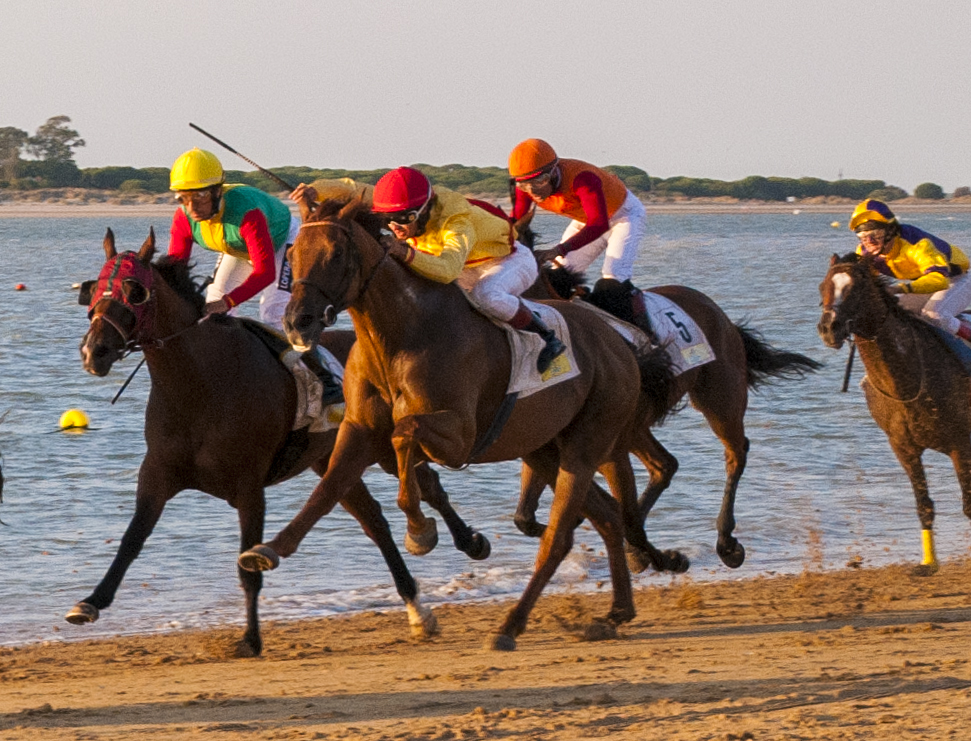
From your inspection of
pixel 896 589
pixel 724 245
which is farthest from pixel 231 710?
pixel 724 245

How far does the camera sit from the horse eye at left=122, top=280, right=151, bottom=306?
22.9 feet

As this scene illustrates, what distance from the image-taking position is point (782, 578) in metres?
9.52

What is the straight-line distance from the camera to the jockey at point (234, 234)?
7.56 metres

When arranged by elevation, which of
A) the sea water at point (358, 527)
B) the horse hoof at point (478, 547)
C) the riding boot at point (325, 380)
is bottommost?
the sea water at point (358, 527)

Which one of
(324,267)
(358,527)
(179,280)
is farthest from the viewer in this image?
(358,527)

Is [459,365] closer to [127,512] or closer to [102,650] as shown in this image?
[102,650]

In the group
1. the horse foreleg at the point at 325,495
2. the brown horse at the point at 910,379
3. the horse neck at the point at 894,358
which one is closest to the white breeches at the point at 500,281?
the horse foreleg at the point at 325,495

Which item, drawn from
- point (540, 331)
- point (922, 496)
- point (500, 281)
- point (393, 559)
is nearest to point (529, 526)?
point (393, 559)

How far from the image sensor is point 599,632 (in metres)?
7.64

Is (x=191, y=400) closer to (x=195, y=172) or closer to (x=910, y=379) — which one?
(x=195, y=172)

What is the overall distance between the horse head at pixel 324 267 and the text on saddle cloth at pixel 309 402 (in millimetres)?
1490

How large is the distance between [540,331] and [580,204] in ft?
5.79

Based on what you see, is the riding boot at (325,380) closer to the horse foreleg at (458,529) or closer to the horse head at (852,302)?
the horse foreleg at (458,529)

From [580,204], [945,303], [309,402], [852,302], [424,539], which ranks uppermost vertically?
[580,204]
